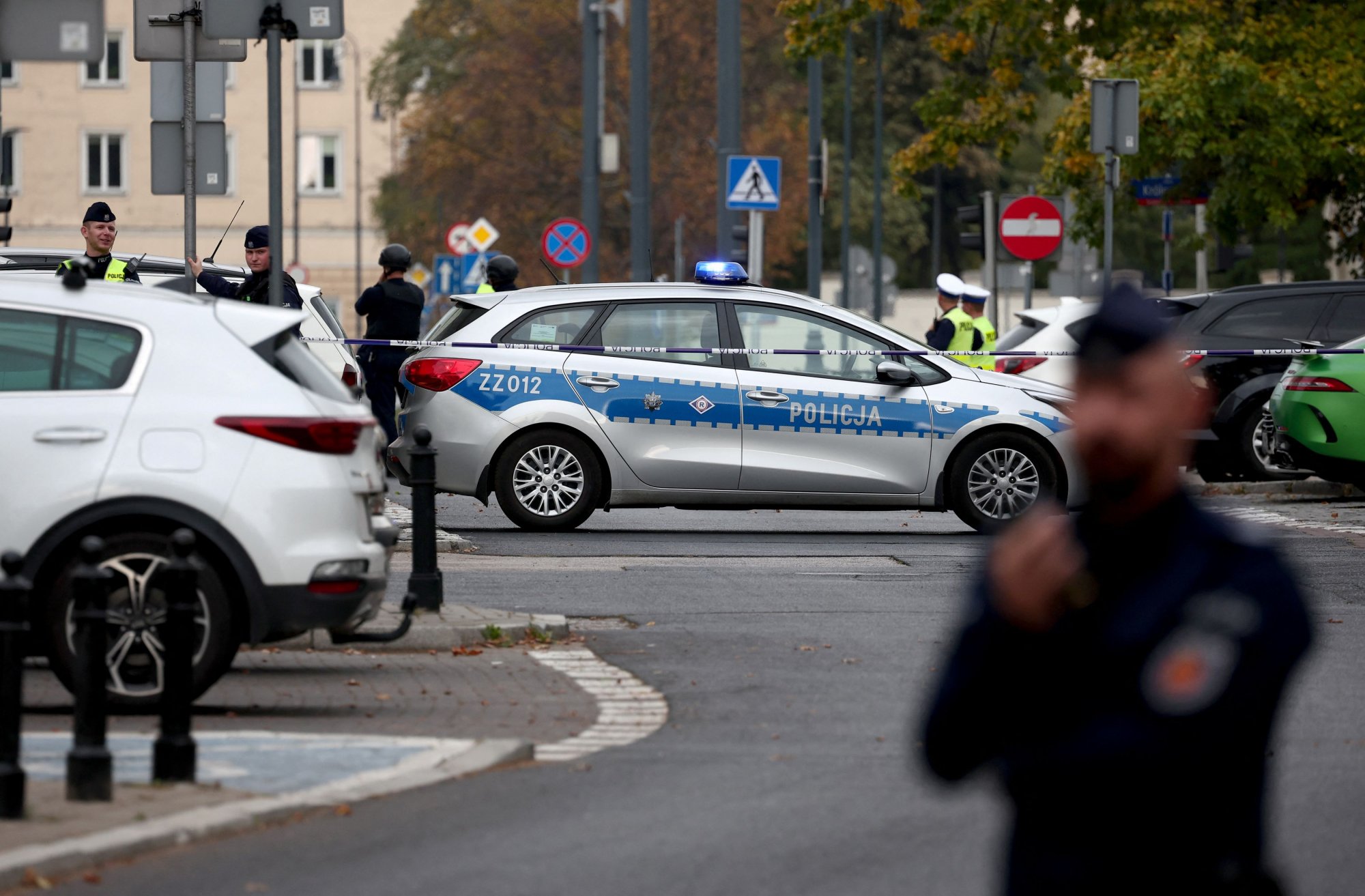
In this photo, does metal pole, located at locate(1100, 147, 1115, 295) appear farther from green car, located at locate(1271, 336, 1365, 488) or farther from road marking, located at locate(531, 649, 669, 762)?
road marking, located at locate(531, 649, 669, 762)

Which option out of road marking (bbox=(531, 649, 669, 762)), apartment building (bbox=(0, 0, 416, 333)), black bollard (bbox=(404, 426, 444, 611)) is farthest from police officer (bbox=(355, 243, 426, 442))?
apartment building (bbox=(0, 0, 416, 333))

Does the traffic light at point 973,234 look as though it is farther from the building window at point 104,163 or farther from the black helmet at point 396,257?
the building window at point 104,163

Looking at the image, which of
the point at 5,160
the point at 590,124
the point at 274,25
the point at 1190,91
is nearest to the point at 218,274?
the point at 274,25

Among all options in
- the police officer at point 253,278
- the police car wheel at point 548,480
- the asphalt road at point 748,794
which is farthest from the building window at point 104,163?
the asphalt road at point 748,794

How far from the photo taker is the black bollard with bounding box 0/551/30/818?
623cm

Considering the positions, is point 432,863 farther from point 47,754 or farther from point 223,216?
point 223,216

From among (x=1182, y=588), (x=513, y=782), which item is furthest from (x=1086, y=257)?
(x=1182, y=588)

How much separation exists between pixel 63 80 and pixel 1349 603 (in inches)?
2866

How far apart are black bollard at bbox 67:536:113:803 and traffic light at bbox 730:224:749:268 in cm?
2119

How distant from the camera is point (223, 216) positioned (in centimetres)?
8225

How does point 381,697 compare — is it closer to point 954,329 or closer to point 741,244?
point 954,329

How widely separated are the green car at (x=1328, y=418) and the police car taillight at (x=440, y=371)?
20.7 feet

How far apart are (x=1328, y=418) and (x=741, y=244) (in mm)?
11789

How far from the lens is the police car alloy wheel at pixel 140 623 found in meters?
7.98
